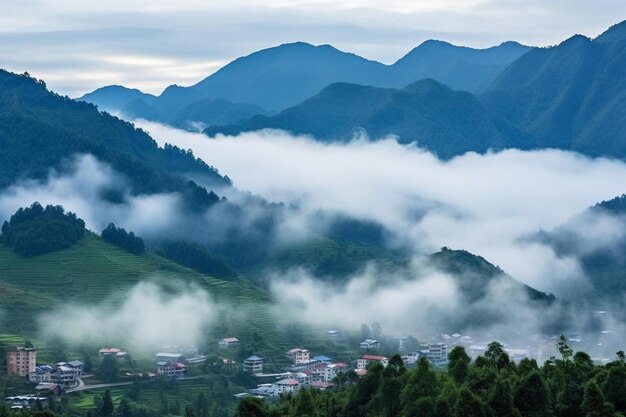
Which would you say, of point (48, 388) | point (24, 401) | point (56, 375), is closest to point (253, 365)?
point (56, 375)

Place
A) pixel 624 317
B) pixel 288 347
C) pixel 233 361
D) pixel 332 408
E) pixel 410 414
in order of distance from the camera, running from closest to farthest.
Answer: pixel 410 414
pixel 332 408
pixel 233 361
pixel 288 347
pixel 624 317

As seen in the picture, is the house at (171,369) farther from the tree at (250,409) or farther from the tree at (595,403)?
the tree at (595,403)

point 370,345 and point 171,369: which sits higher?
point 370,345

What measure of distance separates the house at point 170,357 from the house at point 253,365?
18.6 feet

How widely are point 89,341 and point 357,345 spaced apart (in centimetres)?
2853

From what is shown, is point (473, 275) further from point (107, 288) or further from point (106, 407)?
point (106, 407)

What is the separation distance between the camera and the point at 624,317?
502 ft

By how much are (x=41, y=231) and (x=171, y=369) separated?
4555cm

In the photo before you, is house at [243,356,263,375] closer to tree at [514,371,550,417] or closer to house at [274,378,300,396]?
house at [274,378,300,396]

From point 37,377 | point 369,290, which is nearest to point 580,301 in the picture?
point 369,290

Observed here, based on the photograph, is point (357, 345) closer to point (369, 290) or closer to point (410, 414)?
point (369, 290)

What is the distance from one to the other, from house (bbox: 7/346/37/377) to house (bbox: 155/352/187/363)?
14.5 meters

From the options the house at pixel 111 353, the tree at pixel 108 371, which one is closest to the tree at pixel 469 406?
the tree at pixel 108 371

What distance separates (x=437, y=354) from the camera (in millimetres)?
121625
